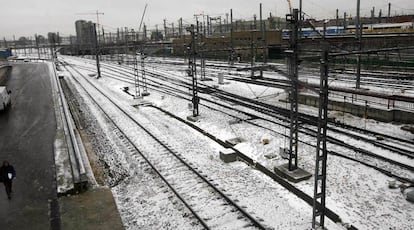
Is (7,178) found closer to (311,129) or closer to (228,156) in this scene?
(228,156)

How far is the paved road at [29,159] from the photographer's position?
33.0 feet

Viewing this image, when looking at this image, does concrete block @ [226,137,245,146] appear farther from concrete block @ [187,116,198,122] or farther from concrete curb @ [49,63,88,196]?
concrete curb @ [49,63,88,196]

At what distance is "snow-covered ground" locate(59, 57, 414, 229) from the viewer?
395 inches

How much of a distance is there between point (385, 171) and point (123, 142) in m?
12.0

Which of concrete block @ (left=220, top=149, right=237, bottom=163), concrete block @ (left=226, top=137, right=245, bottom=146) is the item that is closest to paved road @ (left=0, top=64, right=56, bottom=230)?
concrete block @ (left=220, top=149, right=237, bottom=163)

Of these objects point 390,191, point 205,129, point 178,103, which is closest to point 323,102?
point 390,191

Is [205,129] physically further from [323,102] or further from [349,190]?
[323,102]

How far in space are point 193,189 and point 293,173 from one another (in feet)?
11.9

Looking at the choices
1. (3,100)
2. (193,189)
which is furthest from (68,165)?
(3,100)

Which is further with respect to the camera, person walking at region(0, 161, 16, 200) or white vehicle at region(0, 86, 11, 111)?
white vehicle at region(0, 86, 11, 111)

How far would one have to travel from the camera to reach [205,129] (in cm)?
1944

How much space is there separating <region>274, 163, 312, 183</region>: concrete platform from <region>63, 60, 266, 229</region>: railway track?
2522 millimetres

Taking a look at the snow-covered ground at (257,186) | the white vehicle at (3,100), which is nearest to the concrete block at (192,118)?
the snow-covered ground at (257,186)

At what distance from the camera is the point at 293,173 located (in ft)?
40.8
